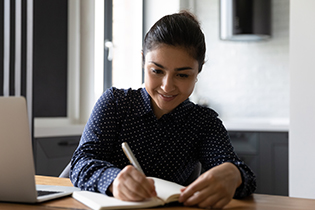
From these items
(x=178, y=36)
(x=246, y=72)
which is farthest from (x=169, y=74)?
(x=246, y=72)

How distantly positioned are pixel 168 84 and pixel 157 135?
9.6 inches

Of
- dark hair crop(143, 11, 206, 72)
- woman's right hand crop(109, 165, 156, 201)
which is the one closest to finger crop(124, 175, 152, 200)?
woman's right hand crop(109, 165, 156, 201)

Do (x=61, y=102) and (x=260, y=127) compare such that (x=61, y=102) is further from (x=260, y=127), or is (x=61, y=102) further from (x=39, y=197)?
(x=39, y=197)

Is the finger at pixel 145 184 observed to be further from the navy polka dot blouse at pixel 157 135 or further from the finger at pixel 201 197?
the navy polka dot blouse at pixel 157 135

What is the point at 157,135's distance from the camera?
1.49 meters

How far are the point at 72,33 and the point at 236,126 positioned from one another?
158 cm

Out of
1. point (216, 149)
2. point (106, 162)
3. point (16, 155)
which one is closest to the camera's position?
point (16, 155)

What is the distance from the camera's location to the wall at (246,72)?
4.07m

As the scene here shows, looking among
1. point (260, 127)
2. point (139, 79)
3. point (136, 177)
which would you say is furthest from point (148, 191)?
point (139, 79)

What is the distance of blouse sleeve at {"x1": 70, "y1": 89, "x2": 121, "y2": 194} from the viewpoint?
1.11 m

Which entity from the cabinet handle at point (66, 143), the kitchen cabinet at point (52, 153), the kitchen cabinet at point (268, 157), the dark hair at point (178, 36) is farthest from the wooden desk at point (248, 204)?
the kitchen cabinet at point (268, 157)

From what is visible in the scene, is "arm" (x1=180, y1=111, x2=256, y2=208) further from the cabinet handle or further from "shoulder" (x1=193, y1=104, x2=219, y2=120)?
the cabinet handle

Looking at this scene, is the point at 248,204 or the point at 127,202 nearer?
the point at 127,202

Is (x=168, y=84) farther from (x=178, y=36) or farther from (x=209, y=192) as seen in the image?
(x=209, y=192)
